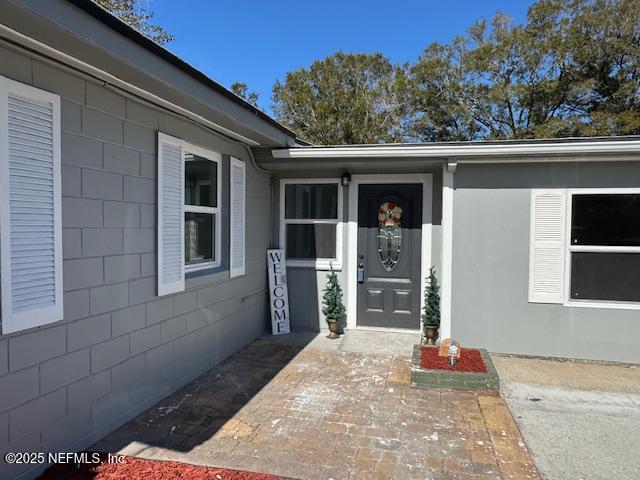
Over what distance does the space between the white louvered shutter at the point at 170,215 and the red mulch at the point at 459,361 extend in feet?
8.09

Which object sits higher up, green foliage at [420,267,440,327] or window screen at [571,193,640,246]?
window screen at [571,193,640,246]

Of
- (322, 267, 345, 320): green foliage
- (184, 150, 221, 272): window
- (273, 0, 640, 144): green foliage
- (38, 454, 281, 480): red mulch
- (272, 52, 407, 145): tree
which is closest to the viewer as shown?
(38, 454, 281, 480): red mulch

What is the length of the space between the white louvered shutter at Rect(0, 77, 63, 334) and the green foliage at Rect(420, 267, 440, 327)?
3970mm

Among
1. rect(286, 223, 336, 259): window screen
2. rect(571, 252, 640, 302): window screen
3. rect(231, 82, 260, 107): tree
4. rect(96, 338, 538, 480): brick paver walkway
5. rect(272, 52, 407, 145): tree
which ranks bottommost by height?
rect(96, 338, 538, 480): brick paver walkway

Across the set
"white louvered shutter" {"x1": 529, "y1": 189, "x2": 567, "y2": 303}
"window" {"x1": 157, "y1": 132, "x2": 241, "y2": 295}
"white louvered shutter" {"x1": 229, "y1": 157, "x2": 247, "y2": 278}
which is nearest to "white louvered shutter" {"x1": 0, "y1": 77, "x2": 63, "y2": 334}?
"window" {"x1": 157, "y1": 132, "x2": 241, "y2": 295}

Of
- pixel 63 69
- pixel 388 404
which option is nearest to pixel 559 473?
pixel 388 404

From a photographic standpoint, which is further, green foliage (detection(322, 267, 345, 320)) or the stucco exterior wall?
green foliage (detection(322, 267, 345, 320))

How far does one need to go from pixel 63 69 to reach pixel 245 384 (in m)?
2.92

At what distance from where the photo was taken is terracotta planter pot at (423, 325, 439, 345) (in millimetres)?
5294

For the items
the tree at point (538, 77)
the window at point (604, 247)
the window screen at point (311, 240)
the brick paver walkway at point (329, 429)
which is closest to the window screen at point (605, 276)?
the window at point (604, 247)

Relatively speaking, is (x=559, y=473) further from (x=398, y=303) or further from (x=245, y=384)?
(x=398, y=303)

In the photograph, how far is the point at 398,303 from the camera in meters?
5.91

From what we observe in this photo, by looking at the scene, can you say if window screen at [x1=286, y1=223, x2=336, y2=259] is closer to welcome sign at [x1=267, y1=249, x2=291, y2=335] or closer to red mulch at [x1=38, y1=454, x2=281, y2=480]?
welcome sign at [x1=267, y1=249, x2=291, y2=335]

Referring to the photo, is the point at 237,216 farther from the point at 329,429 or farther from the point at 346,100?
the point at 346,100
